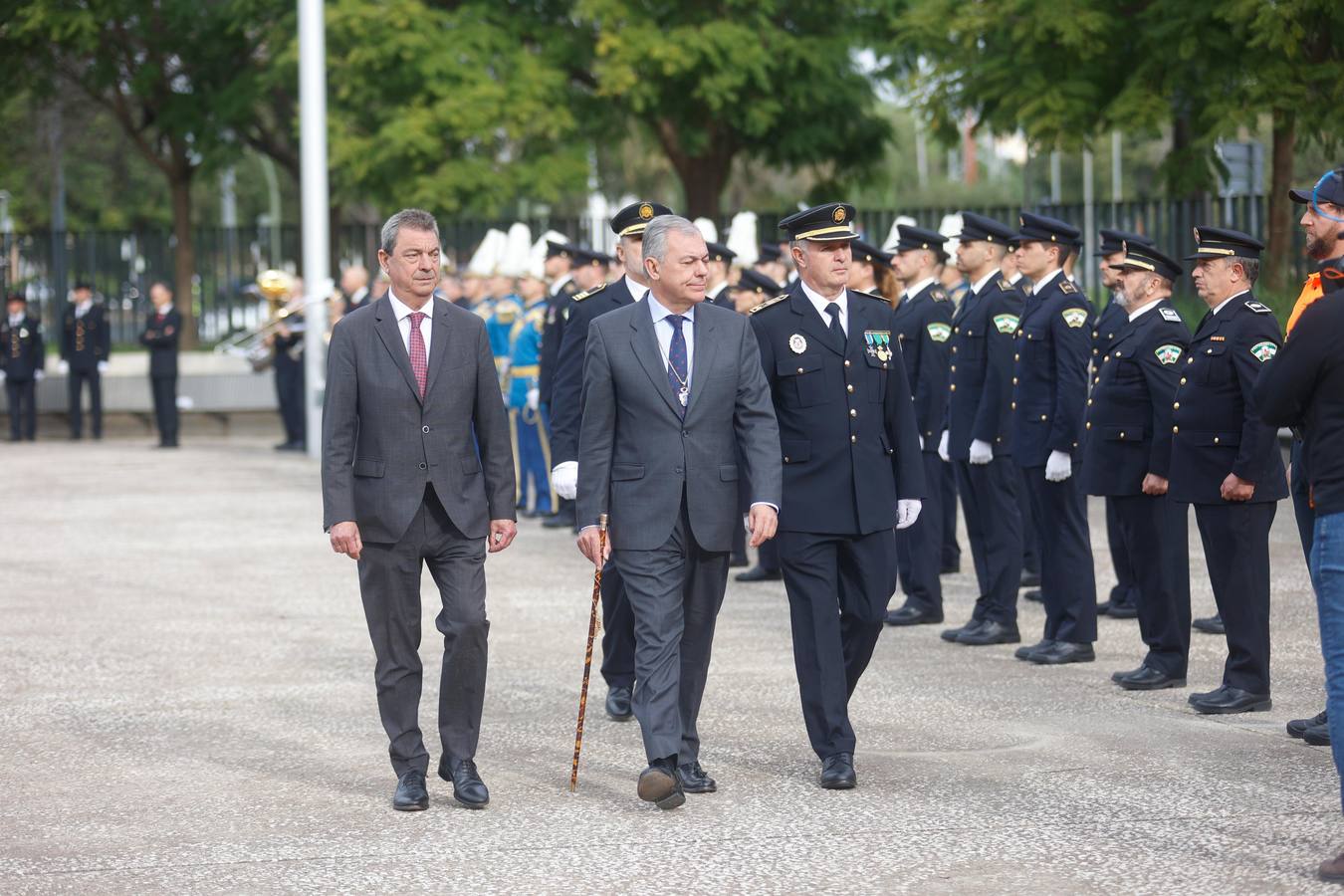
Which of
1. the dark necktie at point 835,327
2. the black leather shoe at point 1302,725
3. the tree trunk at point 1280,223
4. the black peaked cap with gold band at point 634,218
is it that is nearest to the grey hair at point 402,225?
the dark necktie at point 835,327

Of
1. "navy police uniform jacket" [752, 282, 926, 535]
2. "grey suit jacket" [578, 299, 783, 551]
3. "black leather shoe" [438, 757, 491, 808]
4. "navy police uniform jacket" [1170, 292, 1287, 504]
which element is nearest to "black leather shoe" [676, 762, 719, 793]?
→ "black leather shoe" [438, 757, 491, 808]

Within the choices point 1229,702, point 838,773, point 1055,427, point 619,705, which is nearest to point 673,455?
point 838,773

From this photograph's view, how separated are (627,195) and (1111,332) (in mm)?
39196

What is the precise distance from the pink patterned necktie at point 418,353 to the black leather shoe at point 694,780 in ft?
5.17

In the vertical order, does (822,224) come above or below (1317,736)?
above

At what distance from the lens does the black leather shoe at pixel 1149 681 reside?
824 cm

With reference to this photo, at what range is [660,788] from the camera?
6234 millimetres

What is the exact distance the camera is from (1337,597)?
564cm

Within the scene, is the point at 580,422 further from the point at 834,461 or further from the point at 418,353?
the point at 834,461

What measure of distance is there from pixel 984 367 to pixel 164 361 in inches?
616

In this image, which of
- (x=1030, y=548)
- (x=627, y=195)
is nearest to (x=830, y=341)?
(x=1030, y=548)

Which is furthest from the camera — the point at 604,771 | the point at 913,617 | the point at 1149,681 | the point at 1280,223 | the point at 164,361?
the point at 164,361

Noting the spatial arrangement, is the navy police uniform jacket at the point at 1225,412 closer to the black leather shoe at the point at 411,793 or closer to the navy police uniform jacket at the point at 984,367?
the navy police uniform jacket at the point at 984,367

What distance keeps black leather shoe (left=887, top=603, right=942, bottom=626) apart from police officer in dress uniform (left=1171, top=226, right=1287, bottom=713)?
7.63 feet
